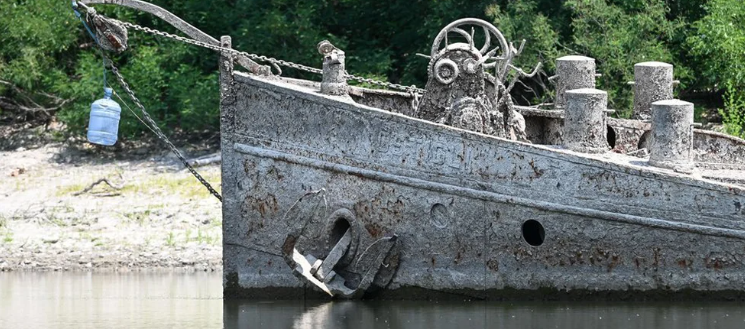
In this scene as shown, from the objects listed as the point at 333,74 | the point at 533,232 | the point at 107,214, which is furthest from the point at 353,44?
the point at 533,232

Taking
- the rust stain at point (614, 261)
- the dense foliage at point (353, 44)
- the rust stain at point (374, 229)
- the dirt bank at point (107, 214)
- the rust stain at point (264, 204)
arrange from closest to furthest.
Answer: the rust stain at point (614, 261) → the rust stain at point (374, 229) → the rust stain at point (264, 204) → the dirt bank at point (107, 214) → the dense foliage at point (353, 44)

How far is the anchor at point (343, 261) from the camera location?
2138 centimetres

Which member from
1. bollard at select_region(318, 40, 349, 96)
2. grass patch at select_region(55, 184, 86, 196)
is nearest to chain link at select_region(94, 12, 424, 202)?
bollard at select_region(318, 40, 349, 96)

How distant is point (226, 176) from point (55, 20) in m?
10.3

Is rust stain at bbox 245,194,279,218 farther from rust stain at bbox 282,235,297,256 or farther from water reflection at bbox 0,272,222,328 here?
water reflection at bbox 0,272,222,328

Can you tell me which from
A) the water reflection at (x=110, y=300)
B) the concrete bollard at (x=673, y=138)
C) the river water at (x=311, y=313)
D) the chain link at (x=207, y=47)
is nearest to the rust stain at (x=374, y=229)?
the river water at (x=311, y=313)

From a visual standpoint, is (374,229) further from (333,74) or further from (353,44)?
(353,44)

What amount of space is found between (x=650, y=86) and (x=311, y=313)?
4.37m

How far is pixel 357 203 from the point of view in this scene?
2133 centimetres

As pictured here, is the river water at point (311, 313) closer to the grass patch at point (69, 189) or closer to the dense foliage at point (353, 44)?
the grass patch at point (69, 189)

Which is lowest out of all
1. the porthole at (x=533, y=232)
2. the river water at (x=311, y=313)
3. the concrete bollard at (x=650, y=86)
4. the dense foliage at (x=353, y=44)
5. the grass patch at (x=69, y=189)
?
the river water at (x=311, y=313)

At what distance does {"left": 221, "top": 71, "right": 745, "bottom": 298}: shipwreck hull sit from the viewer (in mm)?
20438

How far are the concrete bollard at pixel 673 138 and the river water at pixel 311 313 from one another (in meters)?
1.20

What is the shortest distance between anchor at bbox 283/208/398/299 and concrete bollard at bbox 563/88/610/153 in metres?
1.82
